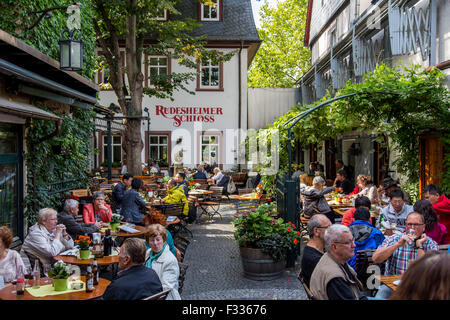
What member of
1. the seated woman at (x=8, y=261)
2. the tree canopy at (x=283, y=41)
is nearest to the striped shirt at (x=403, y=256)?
the seated woman at (x=8, y=261)

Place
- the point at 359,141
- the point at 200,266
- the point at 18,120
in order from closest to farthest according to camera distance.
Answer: the point at 18,120 < the point at 200,266 < the point at 359,141

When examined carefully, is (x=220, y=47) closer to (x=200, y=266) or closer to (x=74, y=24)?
(x=74, y=24)

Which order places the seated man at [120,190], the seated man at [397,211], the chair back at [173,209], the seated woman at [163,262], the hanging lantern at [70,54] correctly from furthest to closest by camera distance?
the seated man at [120,190] < the chair back at [173,209] < the hanging lantern at [70,54] < the seated man at [397,211] < the seated woman at [163,262]

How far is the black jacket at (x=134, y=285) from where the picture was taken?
3.75 m

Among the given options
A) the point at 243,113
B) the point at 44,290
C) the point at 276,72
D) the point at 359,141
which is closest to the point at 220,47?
the point at 243,113

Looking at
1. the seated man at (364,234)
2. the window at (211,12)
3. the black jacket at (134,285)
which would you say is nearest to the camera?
the black jacket at (134,285)

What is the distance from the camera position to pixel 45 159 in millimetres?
8484

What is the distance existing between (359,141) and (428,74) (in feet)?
25.7

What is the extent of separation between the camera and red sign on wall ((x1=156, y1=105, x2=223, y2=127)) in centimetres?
2280

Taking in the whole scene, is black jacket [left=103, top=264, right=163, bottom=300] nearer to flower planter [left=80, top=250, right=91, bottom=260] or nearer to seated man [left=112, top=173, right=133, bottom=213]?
flower planter [left=80, top=250, right=91, bottom=260]

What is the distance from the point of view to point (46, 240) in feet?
18.8

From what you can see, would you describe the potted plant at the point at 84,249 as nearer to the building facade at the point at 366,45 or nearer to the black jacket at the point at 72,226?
the black jacket at the point at 72,226

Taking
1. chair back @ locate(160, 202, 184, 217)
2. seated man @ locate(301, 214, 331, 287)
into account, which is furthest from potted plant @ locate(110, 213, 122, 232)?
seated man @ locate(301, 214, 331, 287)

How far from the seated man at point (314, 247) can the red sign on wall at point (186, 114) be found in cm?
1843
